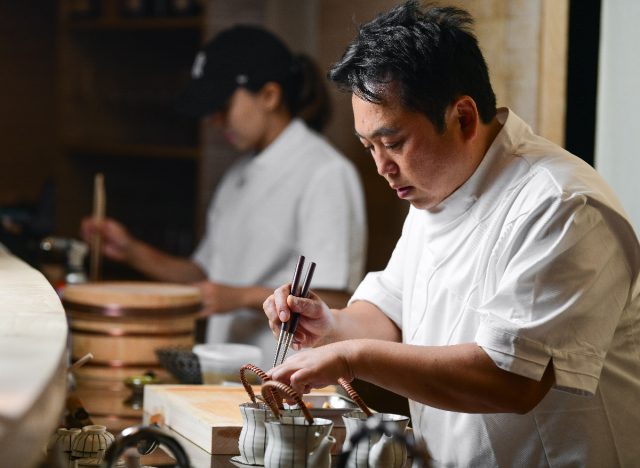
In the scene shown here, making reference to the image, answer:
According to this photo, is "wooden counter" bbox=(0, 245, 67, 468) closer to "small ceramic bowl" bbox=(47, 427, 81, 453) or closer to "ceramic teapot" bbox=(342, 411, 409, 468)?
"small ceramic bowl" bbox=(47, 427, 81, 453)

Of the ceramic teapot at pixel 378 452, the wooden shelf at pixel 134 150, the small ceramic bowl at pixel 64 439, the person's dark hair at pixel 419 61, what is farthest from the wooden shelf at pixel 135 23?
the ceramic teapot at pixel 378 452

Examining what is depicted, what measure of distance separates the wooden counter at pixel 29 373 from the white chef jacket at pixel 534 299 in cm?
75

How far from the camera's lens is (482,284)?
6.92ft

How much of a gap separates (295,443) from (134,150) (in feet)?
13.2

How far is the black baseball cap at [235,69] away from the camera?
156 inches

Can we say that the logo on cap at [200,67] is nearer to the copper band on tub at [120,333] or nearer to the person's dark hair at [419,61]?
the copper band on tub at [120,333]

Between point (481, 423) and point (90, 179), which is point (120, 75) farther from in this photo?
point (481, 423)

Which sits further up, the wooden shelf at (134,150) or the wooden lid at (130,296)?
the wooden shelf at (134,150)

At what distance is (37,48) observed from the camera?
6.28m

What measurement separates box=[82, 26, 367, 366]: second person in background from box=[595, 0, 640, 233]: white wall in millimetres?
970

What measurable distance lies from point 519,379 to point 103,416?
3.84 feet

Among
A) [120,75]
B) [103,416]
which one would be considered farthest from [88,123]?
[103,416]

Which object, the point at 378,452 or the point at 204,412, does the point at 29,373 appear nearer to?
the point at 378,452

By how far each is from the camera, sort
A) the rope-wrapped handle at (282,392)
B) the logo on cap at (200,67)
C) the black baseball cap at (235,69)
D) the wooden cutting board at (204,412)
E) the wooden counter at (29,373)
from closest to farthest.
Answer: the wooden counter at (29,373) → the rope-wrapped handle at (282,392) → the wooden cutting board at (204,412) → the black baseball cap at (235,69) → the logo on cap at (200,67)
